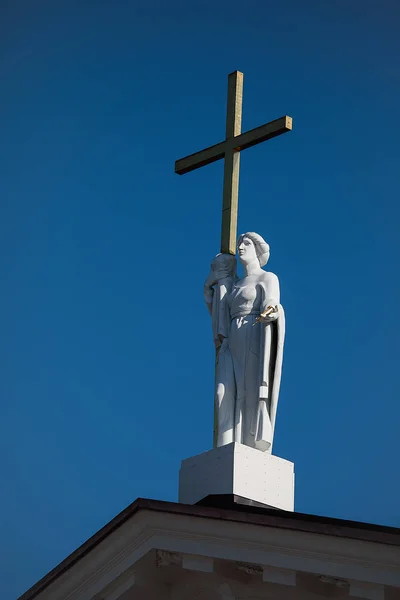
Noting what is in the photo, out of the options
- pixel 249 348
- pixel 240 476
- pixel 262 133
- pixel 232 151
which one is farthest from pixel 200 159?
pixel 240 476

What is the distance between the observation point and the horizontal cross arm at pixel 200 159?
16969mm

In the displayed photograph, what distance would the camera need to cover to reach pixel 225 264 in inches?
633

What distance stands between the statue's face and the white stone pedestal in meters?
2.43

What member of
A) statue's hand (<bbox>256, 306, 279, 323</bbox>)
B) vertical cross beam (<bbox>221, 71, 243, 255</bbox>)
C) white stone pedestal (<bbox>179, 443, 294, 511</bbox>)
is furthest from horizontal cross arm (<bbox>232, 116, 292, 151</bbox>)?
white stone pedestal (<bbox>179, 443, 294, 511</bbox>)

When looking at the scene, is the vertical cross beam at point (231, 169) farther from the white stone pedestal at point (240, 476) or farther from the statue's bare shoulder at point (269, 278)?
the white stone pedestal at point (240, 476)

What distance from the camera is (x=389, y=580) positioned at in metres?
11.5

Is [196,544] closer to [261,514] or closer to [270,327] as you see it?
[261,514]

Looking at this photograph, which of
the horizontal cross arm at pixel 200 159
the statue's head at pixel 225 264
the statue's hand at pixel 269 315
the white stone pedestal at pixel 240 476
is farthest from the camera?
the horizontal cross arm at pixel 200 159

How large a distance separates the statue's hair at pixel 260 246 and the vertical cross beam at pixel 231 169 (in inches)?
15.0

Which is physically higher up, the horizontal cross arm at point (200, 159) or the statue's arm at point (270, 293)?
the horizontal cross arm at point (200, 159)

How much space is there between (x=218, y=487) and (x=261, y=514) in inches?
81.5

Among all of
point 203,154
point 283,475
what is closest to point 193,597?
point 283,475

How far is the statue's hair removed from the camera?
15.9m

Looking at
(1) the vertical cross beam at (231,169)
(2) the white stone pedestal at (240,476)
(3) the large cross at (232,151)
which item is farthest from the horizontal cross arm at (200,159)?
(2) the white stone pedestal at (240,476)
